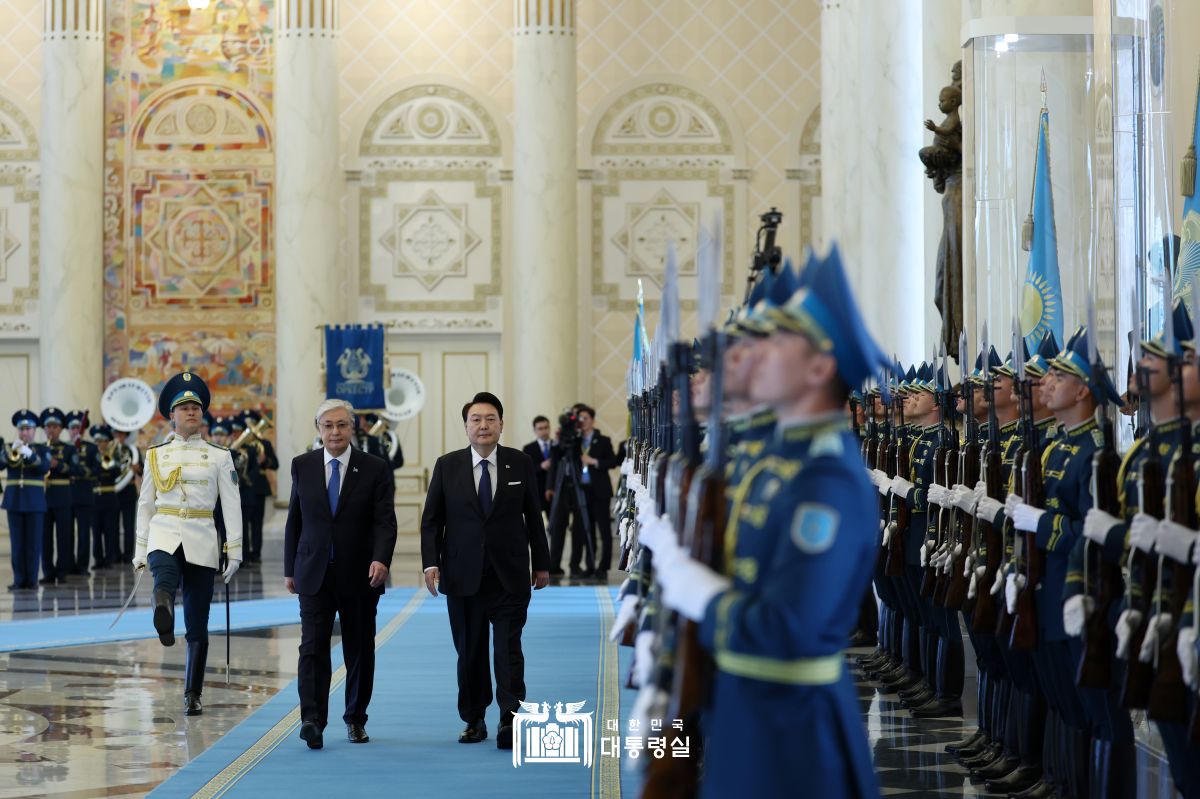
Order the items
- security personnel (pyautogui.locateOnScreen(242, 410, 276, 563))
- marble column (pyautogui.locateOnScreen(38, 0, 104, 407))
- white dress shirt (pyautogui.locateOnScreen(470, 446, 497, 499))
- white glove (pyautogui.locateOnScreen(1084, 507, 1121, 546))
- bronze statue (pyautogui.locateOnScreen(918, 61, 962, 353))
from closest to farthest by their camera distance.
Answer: white glove (pyautogui.locateOnScreen(1084, 507, 1121, 546)) → white dress shirt (pyautogui.locateOnScreen(470, 446, 497, 499)) → bronze statue (pyautogui.locateOnScreen(918, 61, 962, 353)) → security personnel (pyautogui.locateOnScreen(242, 410, 276, 563)) → marble column (pyautogui.locateOnScreen(38, 0, 104, 407))

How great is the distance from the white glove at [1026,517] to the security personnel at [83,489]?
12.9 m

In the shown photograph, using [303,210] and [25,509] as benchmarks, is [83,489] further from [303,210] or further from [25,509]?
[303,210]

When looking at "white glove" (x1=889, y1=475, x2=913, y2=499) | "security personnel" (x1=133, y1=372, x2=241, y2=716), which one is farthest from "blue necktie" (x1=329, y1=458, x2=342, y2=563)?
"white glove" (x1=889, y1=475, x2=913, y2=499)

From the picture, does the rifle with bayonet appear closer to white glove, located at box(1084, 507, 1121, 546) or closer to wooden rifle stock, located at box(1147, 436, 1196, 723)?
white glove, located at box(1084, 507, 1121, 546)

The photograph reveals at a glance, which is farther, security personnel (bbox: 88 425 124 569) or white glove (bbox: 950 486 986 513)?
security personnel (bbox: 88 425 124 569)

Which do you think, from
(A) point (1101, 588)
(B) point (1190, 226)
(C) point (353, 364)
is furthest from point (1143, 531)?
(C) point (353, 364)

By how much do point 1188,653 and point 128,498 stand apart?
52.9 ft

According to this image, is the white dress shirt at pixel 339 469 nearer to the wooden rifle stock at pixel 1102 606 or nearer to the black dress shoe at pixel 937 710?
the black dress shoe at pixel 937 710

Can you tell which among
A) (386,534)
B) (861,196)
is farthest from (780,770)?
(861,196)

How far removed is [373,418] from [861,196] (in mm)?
6616

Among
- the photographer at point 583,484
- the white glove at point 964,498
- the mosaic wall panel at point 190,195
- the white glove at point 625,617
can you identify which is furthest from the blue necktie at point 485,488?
the mosaic wall panel at point 190,195

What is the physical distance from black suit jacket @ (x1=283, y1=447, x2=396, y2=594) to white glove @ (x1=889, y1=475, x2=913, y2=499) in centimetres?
254

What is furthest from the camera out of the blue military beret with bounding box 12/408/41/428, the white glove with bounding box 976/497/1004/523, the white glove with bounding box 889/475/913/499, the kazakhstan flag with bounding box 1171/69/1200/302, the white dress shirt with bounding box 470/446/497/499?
the blue military beret with bounding box 12/408/41/428

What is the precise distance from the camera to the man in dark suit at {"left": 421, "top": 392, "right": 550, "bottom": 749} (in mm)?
7539
